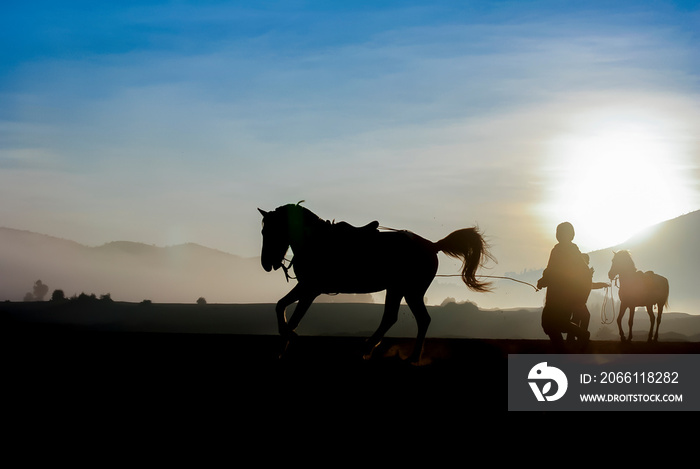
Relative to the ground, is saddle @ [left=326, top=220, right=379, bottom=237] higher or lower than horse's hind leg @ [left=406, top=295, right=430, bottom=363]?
higher

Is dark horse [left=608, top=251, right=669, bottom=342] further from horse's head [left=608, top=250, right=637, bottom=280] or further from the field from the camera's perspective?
the field

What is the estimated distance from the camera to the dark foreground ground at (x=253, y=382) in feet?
34.4

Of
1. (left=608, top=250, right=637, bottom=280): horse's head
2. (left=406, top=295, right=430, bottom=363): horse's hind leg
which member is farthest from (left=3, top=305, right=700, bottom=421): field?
(left=608, top=250, right=637, bottom=280): horse's head

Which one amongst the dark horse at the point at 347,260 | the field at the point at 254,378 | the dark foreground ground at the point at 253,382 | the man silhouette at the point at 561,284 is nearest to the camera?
the dark foreground ground at the point at 253,382

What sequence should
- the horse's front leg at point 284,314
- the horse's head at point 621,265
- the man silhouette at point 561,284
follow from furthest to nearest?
the horse's head at point 621,265 → the horse's front leg at point 284,314 → the man silhouette at point 561,284

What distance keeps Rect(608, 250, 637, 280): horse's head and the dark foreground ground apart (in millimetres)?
4271

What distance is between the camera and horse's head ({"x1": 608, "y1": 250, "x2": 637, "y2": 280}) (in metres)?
23.4

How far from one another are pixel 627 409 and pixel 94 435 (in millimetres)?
6719

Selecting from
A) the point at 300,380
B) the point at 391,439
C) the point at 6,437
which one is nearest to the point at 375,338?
the point at 300,380

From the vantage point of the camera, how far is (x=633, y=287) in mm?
23766

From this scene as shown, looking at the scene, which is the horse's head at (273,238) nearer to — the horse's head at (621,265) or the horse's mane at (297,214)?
the horse's mane at (297,214)

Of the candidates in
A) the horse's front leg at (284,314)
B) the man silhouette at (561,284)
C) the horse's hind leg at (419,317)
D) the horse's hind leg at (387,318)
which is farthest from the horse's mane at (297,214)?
the man silhouette at (561,284)

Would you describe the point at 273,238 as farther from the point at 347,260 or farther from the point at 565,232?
the point at 565,232

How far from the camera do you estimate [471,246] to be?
54.1 feet
